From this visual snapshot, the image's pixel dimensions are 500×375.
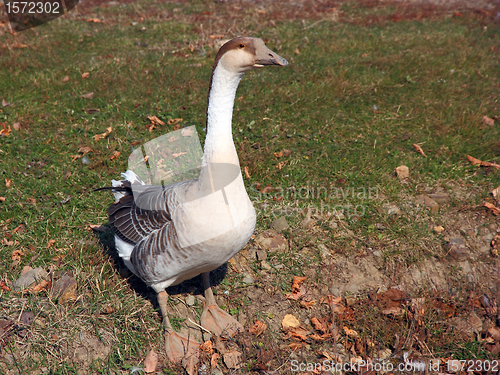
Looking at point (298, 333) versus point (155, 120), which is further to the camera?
point (155, 120)

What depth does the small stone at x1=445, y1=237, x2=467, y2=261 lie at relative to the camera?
4.59 m

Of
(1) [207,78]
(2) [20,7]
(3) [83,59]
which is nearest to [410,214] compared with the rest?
(1) [207,78]

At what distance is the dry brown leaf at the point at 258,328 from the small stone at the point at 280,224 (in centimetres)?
142

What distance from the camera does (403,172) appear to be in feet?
18.8

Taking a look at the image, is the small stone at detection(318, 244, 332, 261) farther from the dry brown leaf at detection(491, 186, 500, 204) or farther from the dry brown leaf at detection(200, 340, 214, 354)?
the dry brown leaf at detection(491, 186, 500, 204)

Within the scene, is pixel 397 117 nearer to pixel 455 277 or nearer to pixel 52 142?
pixel 455 277

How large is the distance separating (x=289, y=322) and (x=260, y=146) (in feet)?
10.2

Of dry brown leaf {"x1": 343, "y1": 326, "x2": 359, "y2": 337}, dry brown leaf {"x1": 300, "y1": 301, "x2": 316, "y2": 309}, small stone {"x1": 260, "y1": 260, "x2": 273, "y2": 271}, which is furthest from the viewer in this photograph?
small stone {"x1": 260, "y1": 260, "x2": 273, "y2": 271}

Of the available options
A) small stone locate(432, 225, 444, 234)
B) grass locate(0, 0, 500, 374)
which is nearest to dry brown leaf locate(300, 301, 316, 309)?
grass locate(0, 0, 500, 374)

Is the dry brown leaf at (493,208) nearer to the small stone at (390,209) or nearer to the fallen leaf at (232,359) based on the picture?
the small stone at (390,209)

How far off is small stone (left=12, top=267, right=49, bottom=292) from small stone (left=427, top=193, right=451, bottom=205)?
210 inches

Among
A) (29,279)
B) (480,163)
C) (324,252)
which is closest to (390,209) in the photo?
(324,252)

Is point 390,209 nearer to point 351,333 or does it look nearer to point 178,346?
point 351,333

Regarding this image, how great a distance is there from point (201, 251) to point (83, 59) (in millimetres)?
7762
